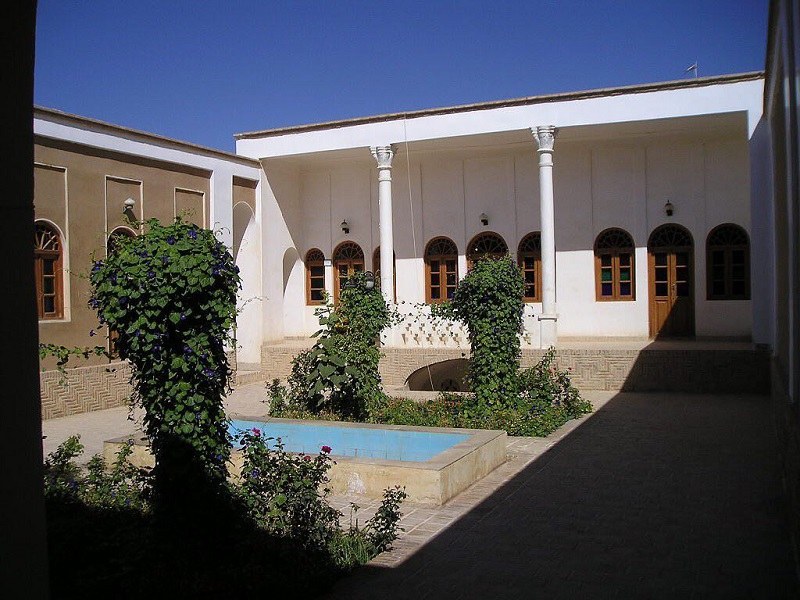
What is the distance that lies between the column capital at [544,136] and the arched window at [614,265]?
2.91 meters

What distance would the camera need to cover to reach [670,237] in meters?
17.1

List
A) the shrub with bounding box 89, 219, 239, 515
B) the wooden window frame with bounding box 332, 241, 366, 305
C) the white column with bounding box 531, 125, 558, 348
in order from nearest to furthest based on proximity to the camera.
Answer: the shrub with bounding box 89, 219, 239, 515 → the white column with bounding box 531, 125, 558, 348 → the wooden window frame with bounding box 332, 241, 366, 305

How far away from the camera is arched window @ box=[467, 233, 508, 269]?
1850cm

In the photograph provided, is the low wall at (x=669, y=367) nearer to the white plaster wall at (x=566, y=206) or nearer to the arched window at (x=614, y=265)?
the white plaster wall at (x=566, y=206)

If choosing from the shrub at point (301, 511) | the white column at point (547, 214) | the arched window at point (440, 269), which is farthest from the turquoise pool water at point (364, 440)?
the arched window at point (440, 269)

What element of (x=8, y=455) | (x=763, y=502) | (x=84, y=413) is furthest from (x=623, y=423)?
(x=8, y=455)

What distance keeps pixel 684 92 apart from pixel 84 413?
464 inches

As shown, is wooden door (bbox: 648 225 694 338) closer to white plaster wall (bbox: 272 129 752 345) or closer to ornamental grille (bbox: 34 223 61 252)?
white plaster wall (bbox: 272 129 752 345)

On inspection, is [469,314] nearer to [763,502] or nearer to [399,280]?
[763,502]

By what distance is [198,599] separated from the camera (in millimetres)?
4566

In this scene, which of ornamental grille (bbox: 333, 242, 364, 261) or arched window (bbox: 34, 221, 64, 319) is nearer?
arched window (bbox: 34, 221, 64, 319)

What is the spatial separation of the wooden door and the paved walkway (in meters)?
6.67

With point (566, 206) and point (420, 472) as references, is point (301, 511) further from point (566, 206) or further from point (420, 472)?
point (566, 206)

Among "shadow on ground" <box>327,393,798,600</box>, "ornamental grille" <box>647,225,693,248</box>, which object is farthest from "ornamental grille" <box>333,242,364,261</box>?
"shadow on ground" <box>327,393,798,600</box>
